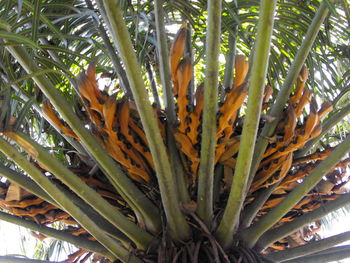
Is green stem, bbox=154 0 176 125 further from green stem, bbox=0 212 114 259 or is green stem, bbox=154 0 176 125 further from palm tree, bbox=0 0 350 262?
green stem, bbox=0 212 114 259

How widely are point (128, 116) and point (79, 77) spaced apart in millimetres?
156

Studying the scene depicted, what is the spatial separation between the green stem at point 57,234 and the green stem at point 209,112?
0.32 metres

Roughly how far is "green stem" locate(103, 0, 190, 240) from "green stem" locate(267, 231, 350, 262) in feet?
0.84

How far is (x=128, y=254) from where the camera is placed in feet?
3.80

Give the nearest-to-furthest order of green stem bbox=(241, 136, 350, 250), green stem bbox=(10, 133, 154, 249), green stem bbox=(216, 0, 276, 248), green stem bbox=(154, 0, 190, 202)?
green stem bbox=(216, 0, 276, 248) < green stem bbox=(10, 133, 154, 249) < green stem bbox=(241, 136, 350, 250) < green stem bbox=(154, 0, 190, 202)

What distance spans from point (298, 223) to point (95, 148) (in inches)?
22.5

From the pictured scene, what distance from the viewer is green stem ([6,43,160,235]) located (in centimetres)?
102

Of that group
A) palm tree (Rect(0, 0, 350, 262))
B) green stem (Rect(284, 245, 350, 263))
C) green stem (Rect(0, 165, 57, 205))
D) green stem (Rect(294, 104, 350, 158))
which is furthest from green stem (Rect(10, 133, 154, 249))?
green stem (Rect(294, 104, 350, 158))

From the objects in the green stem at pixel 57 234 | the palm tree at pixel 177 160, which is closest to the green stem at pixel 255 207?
the palm tree at pixel 177 160

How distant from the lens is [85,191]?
1.06 m

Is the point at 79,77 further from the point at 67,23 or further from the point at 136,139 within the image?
the point at 67,23

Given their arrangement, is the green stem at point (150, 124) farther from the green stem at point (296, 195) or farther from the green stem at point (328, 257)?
the green stem at point (328, 257)

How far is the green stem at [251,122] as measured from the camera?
2.80 feet

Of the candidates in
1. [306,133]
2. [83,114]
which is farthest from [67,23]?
[306,133]
